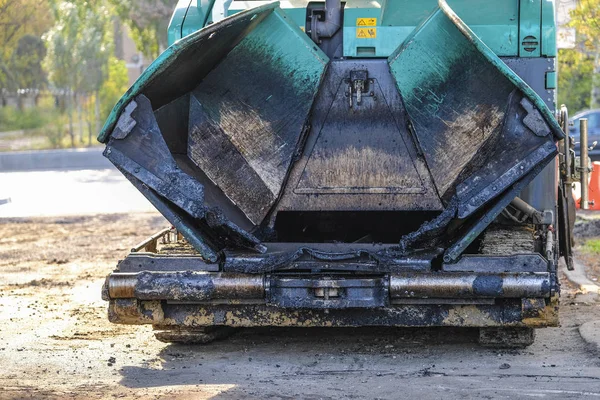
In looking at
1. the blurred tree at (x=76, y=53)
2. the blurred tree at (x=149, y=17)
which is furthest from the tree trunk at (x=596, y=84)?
the blurred tree at (x=76, y=53)

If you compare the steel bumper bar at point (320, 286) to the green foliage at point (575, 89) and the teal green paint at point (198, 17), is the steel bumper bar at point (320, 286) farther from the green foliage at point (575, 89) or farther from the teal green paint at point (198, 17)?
the green foliage at point (575, 89)

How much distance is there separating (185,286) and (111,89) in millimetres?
29495

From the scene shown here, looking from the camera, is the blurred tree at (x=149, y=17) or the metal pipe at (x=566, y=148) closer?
the metal pipe at (x=566, y=148)

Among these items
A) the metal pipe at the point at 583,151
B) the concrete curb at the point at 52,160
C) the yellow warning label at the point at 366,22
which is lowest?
the concrete curb at the point at 52,160

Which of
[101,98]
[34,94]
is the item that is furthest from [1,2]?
[34,94]

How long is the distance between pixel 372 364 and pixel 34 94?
33362 millimetres

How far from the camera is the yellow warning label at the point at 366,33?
7844 millimetres

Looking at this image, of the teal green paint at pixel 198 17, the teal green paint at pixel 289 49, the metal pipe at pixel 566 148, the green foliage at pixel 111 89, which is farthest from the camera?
the green foliage at pixel 111 89

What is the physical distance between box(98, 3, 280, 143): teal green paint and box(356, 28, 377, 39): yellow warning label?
47.3 inches

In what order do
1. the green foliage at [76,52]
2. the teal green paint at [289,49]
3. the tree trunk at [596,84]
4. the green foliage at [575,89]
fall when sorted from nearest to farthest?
the teal green paint at [289,49] < the tree trunk at [596,84] < the green foliage at [575,89] < the green foliage at [76,52]

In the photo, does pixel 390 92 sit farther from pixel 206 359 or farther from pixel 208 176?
pixel 206 359

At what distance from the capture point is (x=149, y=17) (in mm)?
27078

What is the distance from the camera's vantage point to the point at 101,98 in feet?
118

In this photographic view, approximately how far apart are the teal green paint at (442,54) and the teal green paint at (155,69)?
1.30 metres
